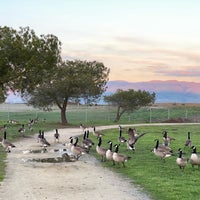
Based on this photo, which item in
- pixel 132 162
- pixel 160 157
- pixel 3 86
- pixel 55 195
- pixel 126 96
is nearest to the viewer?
pixel 55 195

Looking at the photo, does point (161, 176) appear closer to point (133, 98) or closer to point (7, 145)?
point (7, 145)

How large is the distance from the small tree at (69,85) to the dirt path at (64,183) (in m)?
37.7

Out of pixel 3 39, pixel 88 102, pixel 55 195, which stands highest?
pixel 3 39

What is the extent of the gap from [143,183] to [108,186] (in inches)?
66.2

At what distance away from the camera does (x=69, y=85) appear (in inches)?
2446

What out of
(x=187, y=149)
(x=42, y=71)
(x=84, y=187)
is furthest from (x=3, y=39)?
(x=84, y=187)

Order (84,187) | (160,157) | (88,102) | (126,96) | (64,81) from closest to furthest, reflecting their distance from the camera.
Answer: (84,187)
(160,157)
(64,81)
(88,102)
(126,96)

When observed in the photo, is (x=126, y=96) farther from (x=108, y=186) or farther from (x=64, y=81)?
(x=108, y=186)

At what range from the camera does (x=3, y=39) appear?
43.6m

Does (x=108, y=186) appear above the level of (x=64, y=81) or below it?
below

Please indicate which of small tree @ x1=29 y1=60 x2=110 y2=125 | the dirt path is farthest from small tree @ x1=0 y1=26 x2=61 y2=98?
the dirt path

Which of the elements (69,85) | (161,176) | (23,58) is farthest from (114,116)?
(161,176)

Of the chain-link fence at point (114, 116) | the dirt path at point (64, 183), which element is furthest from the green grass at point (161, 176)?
the chain-link fence at point (114, 116)

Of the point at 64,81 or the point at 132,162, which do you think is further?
the point at 64,81
